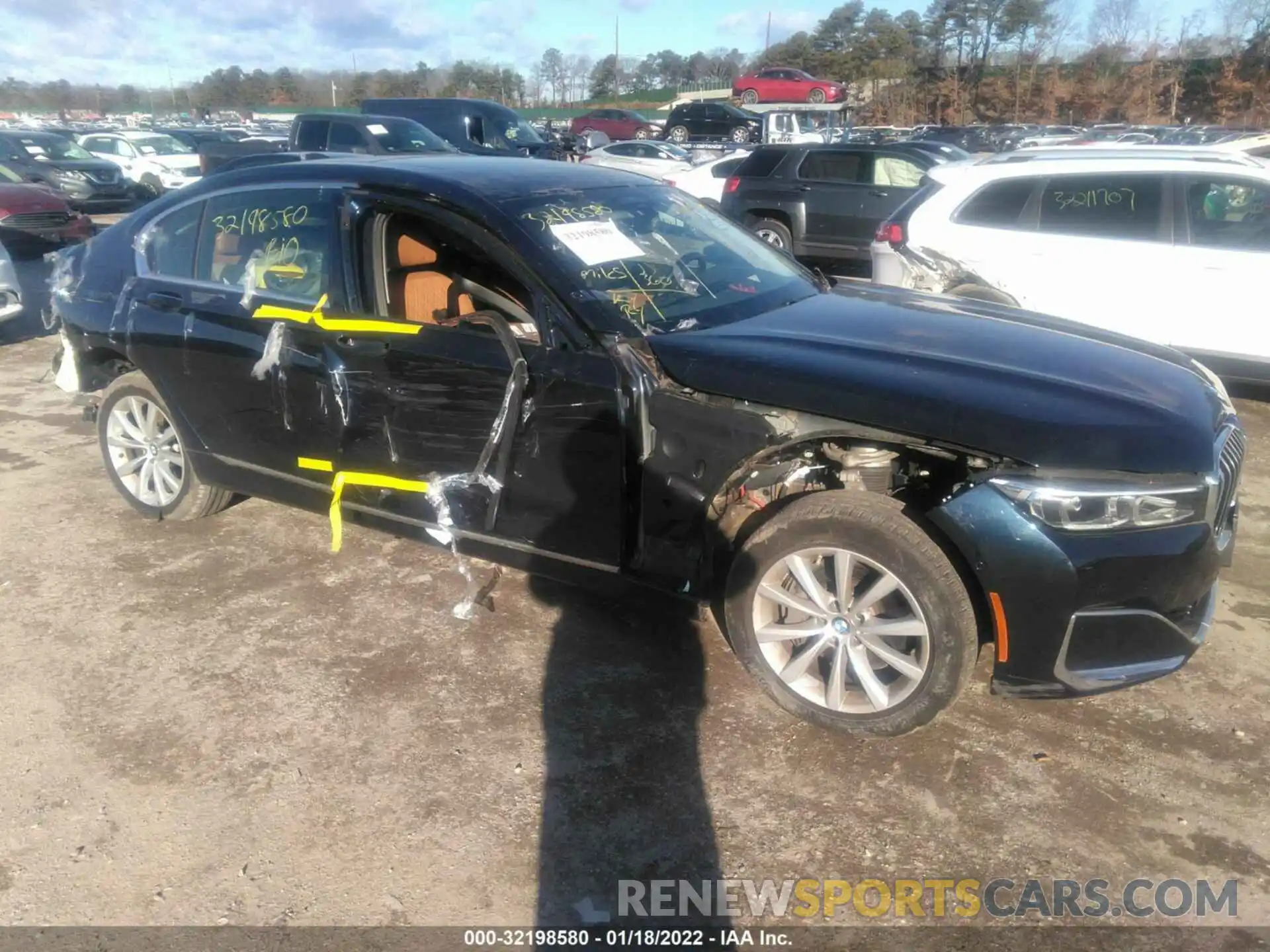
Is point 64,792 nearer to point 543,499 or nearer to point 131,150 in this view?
point 543,499

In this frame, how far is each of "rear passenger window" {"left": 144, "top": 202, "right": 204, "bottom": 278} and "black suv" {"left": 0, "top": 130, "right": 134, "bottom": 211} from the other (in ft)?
51.2

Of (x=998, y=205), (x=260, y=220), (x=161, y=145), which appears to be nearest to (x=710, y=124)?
(x=161, y=145)

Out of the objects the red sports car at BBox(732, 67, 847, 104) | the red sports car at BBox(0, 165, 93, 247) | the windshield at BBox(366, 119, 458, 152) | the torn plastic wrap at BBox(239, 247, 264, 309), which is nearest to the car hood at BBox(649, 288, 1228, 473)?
the torn plastic wrap at BBox(239, 247, 264, 309)

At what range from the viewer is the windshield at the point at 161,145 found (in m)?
22.9

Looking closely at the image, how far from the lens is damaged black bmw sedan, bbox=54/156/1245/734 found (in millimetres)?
2895

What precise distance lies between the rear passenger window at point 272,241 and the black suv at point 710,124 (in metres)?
28.7

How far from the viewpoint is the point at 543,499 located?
3.56m

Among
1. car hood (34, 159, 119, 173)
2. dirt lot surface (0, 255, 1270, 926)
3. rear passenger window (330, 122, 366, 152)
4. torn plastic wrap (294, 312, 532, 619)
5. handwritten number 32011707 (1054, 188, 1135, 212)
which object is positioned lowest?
dirt lot surface (0, 255, 1270, 926)

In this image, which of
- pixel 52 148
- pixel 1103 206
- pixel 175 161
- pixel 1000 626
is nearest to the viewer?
pixel 1000 626

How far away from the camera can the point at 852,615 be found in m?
3.17

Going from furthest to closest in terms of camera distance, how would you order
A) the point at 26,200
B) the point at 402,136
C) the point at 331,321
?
the point at 402,136
the point at 26,200
the point at 331,321

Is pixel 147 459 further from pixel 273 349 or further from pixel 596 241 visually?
pixel 596 241

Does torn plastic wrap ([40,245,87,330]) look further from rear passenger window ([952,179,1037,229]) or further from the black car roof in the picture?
rear passenger window ([952,179,1037,229])

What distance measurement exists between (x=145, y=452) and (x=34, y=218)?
32.2ft
